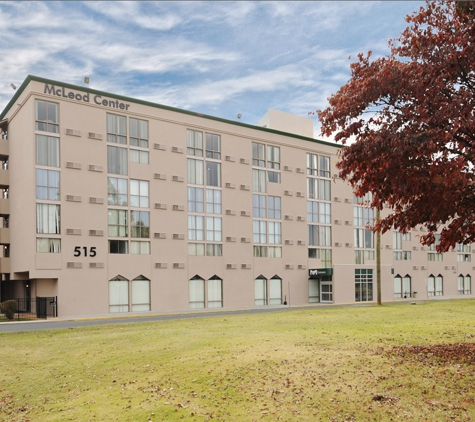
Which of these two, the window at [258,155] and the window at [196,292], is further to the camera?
the window at [258,155]

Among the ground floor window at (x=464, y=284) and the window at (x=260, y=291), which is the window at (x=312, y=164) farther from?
the ground floor window at (x=464, y=284)

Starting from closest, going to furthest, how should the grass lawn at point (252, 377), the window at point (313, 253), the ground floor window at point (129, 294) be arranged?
the grass lawn at point (252, 377) → the ground floor window at point (129, 294) → the window at point (313, 253)

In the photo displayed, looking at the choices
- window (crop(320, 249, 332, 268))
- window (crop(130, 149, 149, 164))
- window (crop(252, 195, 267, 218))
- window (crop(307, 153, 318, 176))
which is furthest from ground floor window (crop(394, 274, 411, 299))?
window (crop(130, 149, 149, 164))

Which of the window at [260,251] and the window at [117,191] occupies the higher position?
the window at [117,191]

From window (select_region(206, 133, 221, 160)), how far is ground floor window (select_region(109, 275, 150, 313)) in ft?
44.0

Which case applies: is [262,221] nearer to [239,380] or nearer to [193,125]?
[193,125]

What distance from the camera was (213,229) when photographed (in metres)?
47.6

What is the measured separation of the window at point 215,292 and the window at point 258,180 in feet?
33.1

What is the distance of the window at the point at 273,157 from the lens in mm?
52244

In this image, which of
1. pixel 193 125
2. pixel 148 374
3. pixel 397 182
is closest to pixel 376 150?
pixel 397 182

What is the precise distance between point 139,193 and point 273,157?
51.7 ft

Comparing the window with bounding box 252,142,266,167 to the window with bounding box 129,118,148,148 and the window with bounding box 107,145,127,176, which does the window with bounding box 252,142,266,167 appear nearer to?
the window with bounding box 129,118,148,148

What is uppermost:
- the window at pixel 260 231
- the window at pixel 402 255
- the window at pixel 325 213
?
the window at pixel 325 213

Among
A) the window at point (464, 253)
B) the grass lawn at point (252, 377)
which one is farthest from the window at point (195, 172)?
the window at point (464, 253)
